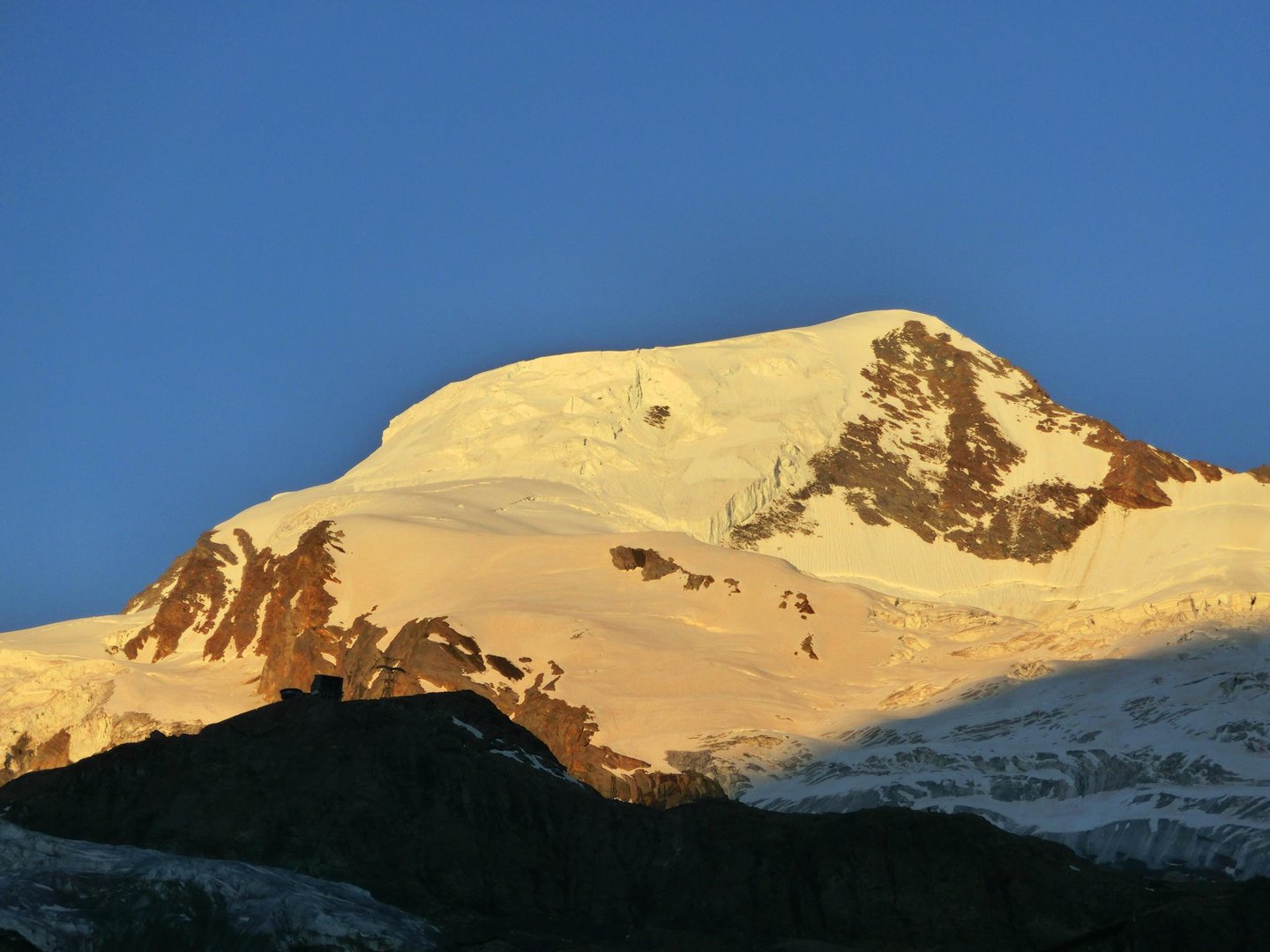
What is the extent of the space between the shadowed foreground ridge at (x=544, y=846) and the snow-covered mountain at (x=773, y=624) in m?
29.5

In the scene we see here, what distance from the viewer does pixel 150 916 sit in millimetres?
62375

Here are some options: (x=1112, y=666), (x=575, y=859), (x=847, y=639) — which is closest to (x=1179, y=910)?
(x=575, y=859)

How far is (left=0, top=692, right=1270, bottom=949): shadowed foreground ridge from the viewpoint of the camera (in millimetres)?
73000

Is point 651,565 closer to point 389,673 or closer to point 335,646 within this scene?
point 335,646

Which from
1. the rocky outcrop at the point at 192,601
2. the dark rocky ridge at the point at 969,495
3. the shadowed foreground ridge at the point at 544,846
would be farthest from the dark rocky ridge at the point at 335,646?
the shadowed foreground ridge at the point at 544,846

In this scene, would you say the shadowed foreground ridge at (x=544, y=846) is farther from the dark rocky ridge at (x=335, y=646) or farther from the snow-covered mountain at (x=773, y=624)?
the dark rocky ridge at (x=335, y=646)

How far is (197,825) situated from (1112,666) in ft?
245

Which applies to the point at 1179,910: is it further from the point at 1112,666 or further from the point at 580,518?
the point at 580,518

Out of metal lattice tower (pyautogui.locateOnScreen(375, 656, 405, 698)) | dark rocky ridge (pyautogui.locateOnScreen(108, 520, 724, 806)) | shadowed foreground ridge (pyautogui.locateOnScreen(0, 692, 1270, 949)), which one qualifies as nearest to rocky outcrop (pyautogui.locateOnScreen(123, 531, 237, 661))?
dark rocky ridge (pyautogui.locateOnScreen(108, 520, 724, 806))

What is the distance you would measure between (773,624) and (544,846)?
256 ft

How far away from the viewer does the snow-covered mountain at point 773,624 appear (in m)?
124

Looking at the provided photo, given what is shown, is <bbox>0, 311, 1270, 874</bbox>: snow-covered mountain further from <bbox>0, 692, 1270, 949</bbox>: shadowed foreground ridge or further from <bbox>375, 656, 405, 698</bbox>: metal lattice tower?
<bbox>0, 692, 1270, 949</bbox>: shadowed foreground ridge

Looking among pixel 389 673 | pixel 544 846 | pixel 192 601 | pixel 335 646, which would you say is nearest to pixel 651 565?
pixel 335 646

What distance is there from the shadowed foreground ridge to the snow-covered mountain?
96.8 ft
